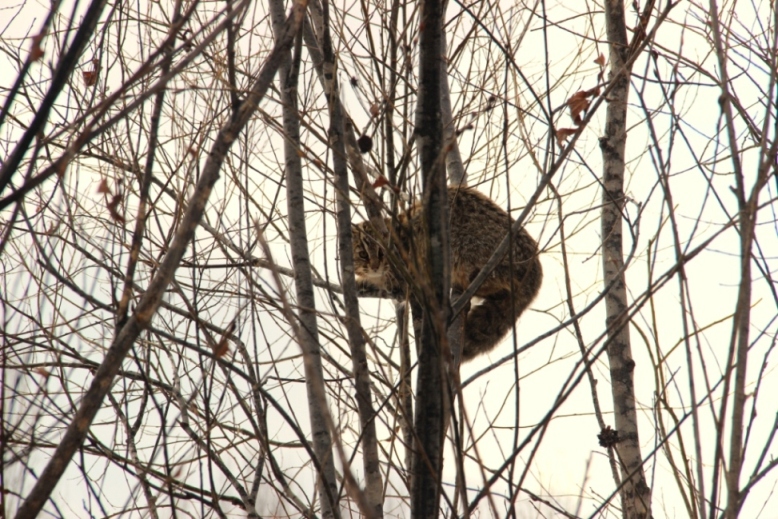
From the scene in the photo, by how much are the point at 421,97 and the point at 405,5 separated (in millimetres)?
1250

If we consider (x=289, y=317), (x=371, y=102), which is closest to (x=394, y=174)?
(x=371, y=102)

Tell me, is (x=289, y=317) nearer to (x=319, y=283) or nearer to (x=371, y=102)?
(x=371, y=102)

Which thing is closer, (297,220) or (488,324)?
(297,220)

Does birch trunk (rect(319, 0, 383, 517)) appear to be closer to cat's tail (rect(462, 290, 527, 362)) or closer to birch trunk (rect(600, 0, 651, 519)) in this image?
birch trunk (rect(600, 0, 651, 519))

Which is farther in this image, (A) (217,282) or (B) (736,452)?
(A) (217,282)

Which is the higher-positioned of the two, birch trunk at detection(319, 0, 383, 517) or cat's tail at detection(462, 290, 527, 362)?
cat's tail at detection(462, 290, 527, 362)

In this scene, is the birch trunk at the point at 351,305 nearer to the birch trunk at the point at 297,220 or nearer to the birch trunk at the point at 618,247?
the birch trunk at the point at 297,220

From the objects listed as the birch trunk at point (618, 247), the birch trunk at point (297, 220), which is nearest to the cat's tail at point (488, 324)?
the birch trunk at point (618, 247)

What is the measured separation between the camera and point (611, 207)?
10.9ft

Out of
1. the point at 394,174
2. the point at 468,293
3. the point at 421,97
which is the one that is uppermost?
the point at 394,174

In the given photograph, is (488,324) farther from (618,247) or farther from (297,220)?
(297,220)

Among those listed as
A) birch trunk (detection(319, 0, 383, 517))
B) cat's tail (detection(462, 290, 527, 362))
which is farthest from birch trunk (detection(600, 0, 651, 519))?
cat's tail (detection(462, 290, 527, 362))

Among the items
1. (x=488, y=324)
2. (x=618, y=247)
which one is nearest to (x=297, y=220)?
(x=618, y=247)

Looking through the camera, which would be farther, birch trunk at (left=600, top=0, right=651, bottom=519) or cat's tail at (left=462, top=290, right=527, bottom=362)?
cat's tail at (left=462, top=290, right=527, bottom=362)
